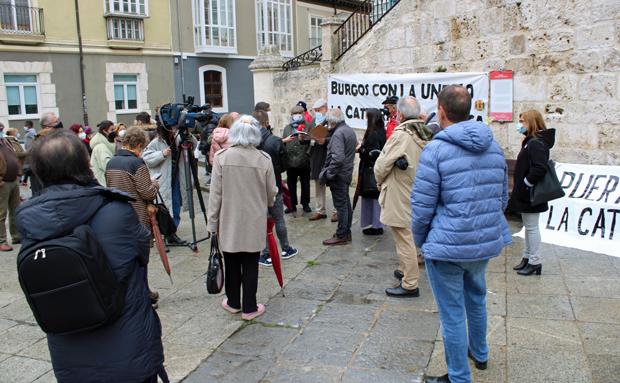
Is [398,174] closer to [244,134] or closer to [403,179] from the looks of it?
[403,179]

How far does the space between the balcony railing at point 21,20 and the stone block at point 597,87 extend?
18904 millimetres

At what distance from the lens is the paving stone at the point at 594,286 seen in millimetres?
4867

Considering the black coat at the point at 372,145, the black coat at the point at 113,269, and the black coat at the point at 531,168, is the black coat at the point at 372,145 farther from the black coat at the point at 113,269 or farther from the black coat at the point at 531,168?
the black coat at the point at 113,269

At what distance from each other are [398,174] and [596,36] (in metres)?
3.77

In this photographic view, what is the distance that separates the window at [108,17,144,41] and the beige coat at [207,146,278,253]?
1979cm

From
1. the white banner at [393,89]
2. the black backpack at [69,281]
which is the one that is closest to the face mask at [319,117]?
the white banner at [393,89]

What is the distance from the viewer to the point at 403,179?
16.2ft

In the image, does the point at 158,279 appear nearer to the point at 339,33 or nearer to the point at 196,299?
the point at 196,299

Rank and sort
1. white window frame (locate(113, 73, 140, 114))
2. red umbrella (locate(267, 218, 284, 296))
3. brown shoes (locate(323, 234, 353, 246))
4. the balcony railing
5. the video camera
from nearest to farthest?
red umbrella (locate(267, 218, 284, 296)), the video camera, brown shoes (locate(323, 234, 353, 246)), the balcony railing, white window frame (locate(113, 73, 140, 114))

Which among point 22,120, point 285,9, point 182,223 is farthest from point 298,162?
point 285,9

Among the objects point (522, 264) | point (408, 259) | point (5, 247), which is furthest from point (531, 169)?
point (5, 247)

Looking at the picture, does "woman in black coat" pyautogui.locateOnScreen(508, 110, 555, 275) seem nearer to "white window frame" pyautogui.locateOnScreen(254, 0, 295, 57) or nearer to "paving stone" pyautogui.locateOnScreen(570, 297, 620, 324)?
"paving stone" pyautogui.locateOnScreen(570, 297, 620, 324)

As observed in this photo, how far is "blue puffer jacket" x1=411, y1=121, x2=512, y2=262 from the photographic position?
3.09 m

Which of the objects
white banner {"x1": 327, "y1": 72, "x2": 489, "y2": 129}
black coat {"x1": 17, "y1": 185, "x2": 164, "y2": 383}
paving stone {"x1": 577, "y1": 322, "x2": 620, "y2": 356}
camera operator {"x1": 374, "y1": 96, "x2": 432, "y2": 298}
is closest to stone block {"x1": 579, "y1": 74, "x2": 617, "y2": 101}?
white banner {"x1": 327, "y1": 72, "x2": 489, "y2": 129}
